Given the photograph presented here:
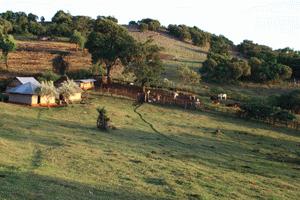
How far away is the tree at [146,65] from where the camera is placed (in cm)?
7550

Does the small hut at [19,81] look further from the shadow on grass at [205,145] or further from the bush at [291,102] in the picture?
the bush at [291,102]

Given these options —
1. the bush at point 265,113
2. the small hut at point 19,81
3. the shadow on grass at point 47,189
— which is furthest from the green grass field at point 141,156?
the small hut at point 19,81

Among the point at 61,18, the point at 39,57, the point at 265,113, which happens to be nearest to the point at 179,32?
the point at 61,18

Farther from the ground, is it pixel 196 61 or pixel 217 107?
pixel 196 61

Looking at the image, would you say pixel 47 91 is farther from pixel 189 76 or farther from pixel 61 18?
pixel 61 18

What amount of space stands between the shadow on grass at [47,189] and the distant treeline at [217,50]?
75570 millimetres

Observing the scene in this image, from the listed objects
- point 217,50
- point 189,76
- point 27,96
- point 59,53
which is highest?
point 217,50

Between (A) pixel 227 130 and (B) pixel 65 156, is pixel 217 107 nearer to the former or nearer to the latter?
(A) pixel 227 130

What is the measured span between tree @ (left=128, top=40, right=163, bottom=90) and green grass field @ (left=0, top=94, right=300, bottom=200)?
42.1ft

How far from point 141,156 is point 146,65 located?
4159 centimetres

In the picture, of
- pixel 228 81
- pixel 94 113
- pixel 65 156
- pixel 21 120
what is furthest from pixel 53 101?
pixel 228 81

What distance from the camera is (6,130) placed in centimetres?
4025

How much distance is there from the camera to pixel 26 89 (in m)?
59.3

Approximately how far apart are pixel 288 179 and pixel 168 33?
133 m
